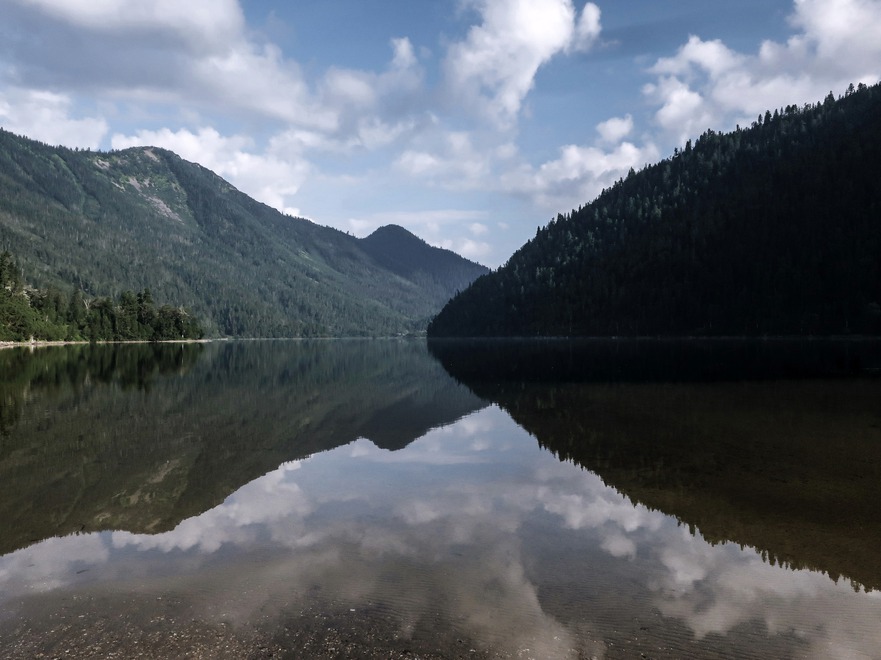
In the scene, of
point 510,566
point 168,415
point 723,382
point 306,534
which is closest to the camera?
point 510,566

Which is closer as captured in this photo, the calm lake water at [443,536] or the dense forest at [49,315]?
the calm lake water at [443,536]

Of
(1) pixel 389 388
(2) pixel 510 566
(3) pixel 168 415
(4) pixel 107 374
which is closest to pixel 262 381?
(1) pixel 389 388

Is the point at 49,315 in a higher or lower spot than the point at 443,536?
higher

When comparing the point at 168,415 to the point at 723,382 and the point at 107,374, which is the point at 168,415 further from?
the point at 723,382

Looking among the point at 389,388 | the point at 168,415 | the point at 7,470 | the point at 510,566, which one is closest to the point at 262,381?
the point at 389,388

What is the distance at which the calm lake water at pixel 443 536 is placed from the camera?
990 cm

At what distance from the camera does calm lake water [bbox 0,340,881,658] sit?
9.90 meters

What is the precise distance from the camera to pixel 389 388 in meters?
55.1

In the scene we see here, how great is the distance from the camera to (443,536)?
49.3ft

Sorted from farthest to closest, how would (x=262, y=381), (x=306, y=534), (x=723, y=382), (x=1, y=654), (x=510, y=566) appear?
(x=262, y=381) → (x=723, y=382) → (x=306, y=534) → (x=510, y=566) → (x=1, y=654)

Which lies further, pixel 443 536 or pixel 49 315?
pixel 49 315

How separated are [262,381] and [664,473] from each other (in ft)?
152

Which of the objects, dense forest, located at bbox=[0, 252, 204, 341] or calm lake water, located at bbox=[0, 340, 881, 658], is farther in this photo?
dense forest, located at bbox=[0, 252, 204, 341]

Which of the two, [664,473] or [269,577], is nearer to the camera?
[269,577]
